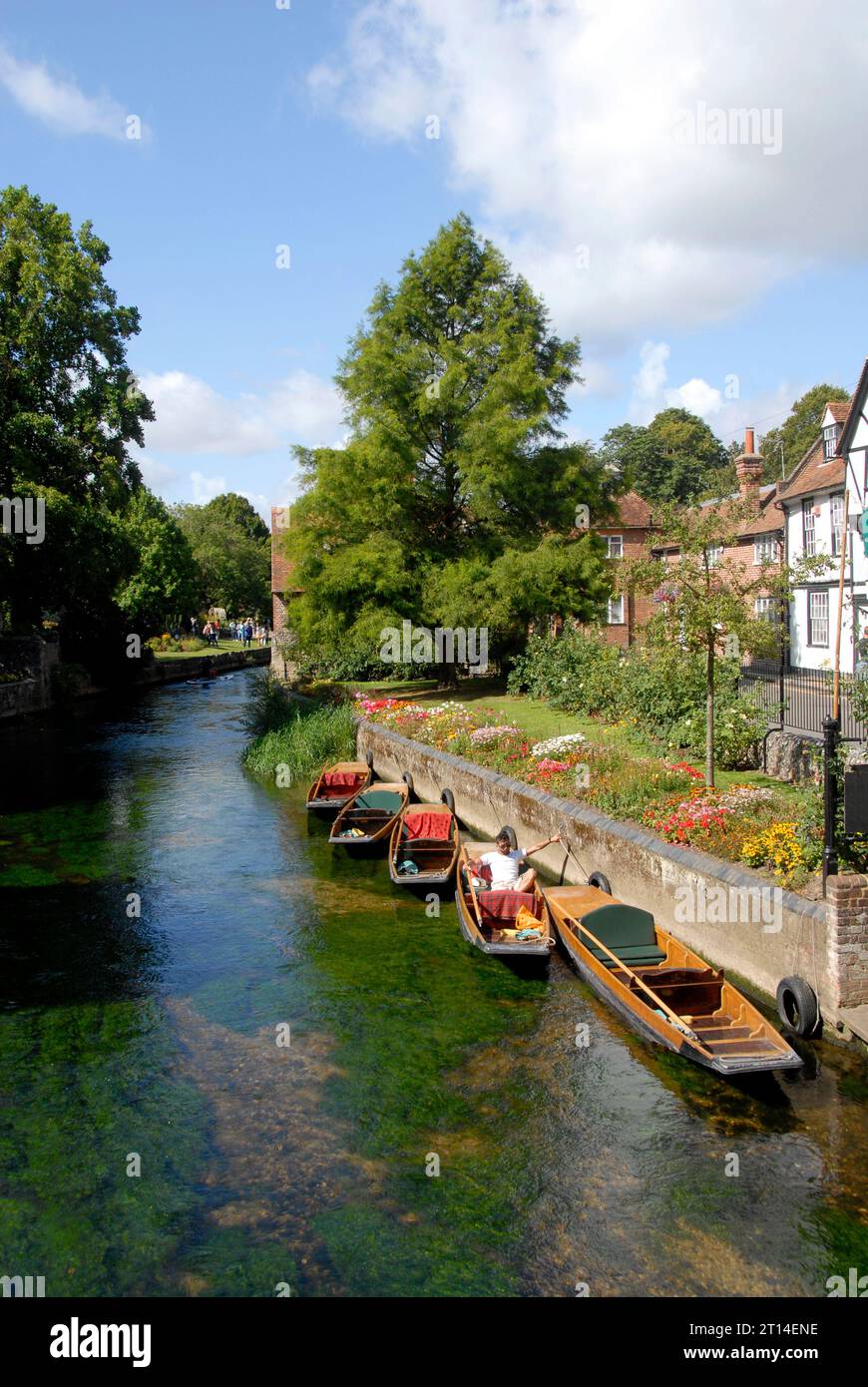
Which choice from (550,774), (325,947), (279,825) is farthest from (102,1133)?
(279,825)

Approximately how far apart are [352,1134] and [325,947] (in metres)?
4.48

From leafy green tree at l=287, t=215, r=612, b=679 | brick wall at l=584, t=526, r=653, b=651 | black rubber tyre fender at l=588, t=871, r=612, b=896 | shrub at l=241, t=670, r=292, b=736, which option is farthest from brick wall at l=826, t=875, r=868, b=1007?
brick wall at l=584, t=526, r=653, b=651

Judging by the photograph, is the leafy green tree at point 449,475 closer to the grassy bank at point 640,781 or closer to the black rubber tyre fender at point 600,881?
the grassy bank at point 640,781

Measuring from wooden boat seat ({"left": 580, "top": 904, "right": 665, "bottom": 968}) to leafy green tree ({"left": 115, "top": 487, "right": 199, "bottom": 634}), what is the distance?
38.4 metres

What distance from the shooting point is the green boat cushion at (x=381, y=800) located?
1755 cm

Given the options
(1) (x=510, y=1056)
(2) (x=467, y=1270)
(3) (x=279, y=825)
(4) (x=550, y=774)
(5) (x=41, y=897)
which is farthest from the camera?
(3) (x=279, y=825)

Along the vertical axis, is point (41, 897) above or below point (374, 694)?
below

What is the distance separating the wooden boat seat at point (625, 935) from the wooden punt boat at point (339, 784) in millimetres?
8717

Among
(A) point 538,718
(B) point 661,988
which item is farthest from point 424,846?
(A) point 538,718

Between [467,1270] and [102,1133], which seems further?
[102,1133]

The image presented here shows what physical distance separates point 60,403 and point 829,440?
26736 millimetres

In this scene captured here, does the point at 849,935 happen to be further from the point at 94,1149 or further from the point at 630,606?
the point at 630,606

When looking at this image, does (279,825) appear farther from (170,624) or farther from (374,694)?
(170,624)

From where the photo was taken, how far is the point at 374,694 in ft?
101
